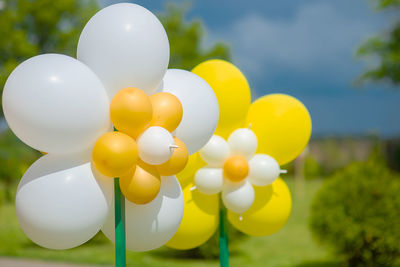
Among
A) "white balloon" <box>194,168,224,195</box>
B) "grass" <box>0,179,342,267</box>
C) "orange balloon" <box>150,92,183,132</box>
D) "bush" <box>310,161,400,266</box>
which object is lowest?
"grass" <box>0,179,342,267</box>

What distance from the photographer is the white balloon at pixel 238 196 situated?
3867 mm

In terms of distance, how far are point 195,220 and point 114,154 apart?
4.70ft

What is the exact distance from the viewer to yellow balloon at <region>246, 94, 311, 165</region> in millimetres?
4039

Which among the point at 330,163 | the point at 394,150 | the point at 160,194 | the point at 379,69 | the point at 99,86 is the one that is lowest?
the point at 330,163

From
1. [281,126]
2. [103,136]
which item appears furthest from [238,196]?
[103,136]

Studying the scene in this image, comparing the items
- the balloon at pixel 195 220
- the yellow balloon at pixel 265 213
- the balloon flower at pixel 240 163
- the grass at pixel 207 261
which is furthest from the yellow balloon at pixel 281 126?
the grass at pixel 207 261

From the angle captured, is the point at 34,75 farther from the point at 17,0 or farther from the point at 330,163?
the point at 330,163

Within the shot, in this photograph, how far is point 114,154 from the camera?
261 cm

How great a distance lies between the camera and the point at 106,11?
291 cm

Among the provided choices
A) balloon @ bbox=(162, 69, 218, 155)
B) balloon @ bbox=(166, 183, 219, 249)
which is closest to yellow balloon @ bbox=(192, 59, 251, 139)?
balloon @ bbox=(166, 183, 219, 249)

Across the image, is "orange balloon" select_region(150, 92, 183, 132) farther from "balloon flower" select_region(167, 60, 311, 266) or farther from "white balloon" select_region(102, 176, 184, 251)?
"balloon flower" select_region(167, 60, 311, 266)

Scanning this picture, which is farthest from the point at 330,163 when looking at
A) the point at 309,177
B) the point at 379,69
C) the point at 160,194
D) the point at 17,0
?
the point at 160,194

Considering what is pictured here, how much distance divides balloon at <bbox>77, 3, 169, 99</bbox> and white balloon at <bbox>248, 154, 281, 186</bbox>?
1.38 m

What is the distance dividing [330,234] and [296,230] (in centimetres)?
456
